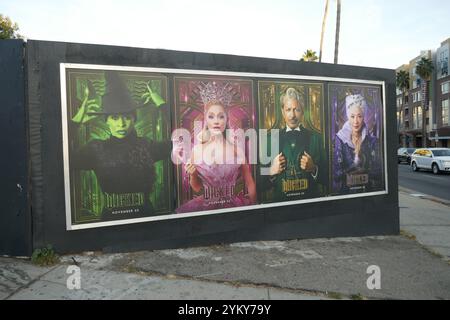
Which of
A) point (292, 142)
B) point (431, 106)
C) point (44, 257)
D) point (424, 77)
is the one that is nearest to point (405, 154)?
point (431, 106)

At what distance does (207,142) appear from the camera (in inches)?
241

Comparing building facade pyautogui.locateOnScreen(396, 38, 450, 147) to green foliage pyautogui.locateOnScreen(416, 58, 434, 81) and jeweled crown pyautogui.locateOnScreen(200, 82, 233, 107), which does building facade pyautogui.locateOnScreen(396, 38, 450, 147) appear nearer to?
green foliage pyautogui.locateOnScreen(416, 58, 434, 81)

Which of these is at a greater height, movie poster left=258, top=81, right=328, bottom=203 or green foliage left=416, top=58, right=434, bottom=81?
green foliage left=416, top=58, right=434, bottom=81

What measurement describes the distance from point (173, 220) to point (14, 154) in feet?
7.78

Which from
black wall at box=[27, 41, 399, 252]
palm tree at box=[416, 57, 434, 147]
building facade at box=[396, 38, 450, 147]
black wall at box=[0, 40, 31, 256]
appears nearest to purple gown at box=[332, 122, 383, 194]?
black wall at box=[27, 41, 399, 252]

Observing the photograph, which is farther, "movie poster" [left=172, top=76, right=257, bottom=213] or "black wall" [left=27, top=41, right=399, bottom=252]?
"movie poster" [left=172, top=76, right=257, bottom=213]

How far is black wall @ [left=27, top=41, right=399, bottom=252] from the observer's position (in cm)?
505

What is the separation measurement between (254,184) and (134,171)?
6.72ft

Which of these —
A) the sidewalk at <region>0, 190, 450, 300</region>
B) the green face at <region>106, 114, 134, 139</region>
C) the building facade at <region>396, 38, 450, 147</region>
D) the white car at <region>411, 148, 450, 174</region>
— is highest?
the building facade at <region>396, 38, 450, 147</region>

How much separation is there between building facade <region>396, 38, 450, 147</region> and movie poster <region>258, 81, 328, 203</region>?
5339 cm

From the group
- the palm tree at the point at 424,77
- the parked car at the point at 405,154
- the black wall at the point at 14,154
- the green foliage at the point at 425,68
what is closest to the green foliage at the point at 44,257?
the black wall at the point at 14,154

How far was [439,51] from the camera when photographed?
57.8 metres

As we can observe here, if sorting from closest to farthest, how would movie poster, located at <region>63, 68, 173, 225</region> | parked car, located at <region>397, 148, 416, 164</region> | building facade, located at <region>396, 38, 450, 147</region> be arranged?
movie poster, located at <region>63, 68, 173, 225</region>, parked car, located at <region>397, 148, 416, 164</region>, building facade, located at <region>396, 38, 450, 147</region>
